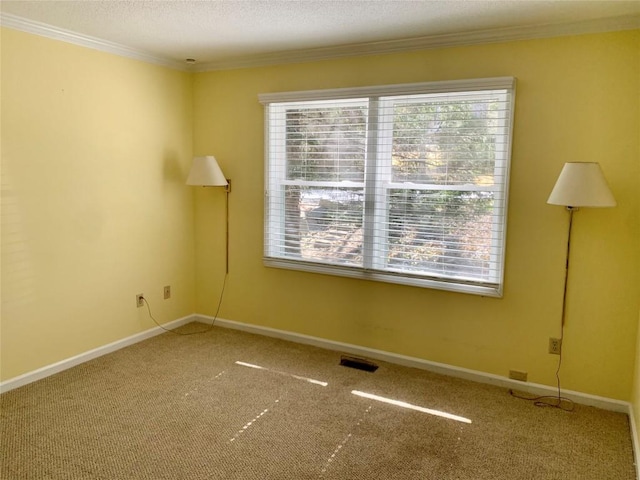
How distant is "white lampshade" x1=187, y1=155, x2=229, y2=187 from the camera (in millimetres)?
3863

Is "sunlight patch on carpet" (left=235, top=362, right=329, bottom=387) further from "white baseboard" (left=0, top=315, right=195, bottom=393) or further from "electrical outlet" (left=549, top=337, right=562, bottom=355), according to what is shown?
"electrical outlet" (left=549, top=337, right=562, bottom=355)

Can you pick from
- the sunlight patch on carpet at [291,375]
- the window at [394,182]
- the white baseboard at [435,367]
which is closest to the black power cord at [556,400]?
the white baseboard at [435,367]

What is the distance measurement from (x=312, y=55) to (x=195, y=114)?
1.33 m

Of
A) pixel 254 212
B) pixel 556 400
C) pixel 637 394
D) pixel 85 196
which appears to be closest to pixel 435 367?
pixel 556 400

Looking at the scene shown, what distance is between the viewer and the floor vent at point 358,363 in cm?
350

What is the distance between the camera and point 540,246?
3.05 m

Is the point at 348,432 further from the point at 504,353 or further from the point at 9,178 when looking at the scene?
the point at 9,178

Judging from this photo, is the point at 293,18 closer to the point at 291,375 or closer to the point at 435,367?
the point at 291,375

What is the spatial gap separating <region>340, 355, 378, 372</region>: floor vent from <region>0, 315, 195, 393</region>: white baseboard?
5.60ft

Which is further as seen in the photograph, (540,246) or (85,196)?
(85,196)

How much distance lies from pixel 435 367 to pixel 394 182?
143cm

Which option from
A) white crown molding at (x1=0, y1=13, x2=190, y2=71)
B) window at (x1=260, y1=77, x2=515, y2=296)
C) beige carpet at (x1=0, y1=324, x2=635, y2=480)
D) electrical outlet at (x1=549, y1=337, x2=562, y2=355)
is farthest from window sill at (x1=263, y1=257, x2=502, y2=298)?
white crown molding at (x1=0, y1=13, x2=190, y2=71)

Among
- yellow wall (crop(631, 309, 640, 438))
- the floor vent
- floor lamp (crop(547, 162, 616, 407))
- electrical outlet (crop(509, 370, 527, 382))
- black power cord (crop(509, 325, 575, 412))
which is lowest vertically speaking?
black power cord (crop(509, 325, 575, 412))

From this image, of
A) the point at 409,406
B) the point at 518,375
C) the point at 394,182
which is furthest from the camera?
the point at 394,182
